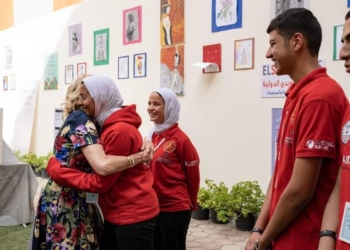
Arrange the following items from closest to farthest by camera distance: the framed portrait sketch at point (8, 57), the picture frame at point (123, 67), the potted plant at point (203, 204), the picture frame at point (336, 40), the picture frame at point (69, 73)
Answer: the picture frame at point (336, 40), the potted plant at point (203, 204), the picture frame at point (123, 67), the picture frame at point (69, 73), the framed portrait sketch at point (8, 57)

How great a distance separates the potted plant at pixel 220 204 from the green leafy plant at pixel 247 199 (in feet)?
0.25

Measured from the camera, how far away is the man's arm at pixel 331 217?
110 centimetres

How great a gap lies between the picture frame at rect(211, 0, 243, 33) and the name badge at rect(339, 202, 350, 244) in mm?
3650

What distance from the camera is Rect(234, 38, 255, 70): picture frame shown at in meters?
4.30

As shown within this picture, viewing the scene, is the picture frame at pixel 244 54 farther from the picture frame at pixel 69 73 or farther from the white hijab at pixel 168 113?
the picture frame at pixel 69 73

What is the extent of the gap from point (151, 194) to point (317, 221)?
2.87 feet

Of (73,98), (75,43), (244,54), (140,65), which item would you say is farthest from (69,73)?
(73,98)

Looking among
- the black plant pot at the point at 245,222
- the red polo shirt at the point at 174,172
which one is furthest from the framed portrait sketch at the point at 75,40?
the red polo shirt at the point at 174,172

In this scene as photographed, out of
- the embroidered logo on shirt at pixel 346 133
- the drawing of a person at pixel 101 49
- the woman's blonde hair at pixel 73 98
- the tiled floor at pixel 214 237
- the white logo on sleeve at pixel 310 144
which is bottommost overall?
the tiled floor at pixel 214 237

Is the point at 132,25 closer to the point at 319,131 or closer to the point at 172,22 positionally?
the point at 172,22

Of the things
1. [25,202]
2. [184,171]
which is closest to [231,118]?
[184,171]

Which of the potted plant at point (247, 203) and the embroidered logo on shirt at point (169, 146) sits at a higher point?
the embroidered logo on shirt at point (169, 146)

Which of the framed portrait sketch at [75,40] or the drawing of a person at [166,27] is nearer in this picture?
the drawing of a person at [166,27]

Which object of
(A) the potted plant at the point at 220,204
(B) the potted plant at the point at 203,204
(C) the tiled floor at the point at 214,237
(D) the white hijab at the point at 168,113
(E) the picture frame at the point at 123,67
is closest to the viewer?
(D) the white hijab at the point at 168,113
